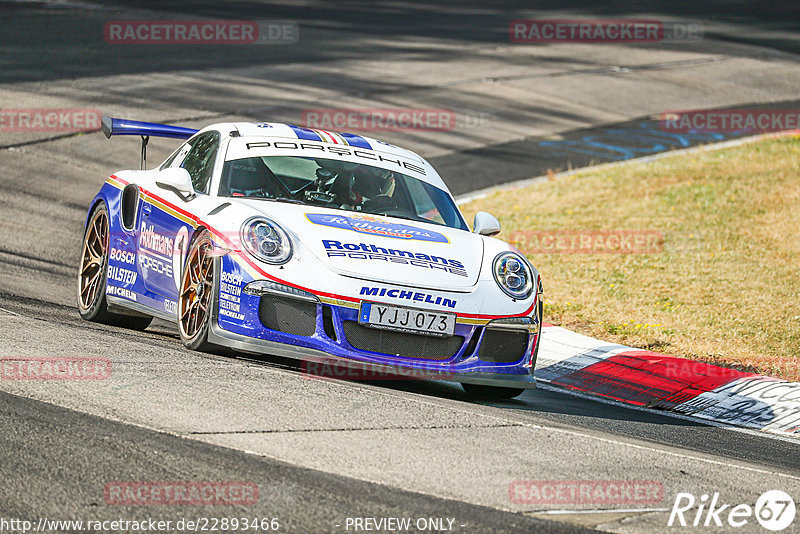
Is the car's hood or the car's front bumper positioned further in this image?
the car's hood

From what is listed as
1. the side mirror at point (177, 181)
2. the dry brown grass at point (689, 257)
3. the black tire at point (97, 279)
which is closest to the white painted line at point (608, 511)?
the side mirror at point (177, 181)

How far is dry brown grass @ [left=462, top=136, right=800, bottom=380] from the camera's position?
977 cm

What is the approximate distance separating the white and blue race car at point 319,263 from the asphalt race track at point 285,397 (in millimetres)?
222

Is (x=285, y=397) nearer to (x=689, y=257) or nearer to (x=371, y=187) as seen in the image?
(x=371, y=187)

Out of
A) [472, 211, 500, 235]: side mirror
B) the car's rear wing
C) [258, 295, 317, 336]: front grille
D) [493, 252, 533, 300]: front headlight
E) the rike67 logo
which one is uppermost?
the car's rear wing

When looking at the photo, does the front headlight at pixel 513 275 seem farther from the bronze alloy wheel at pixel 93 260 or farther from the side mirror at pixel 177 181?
the bronze alloy wheel at pixel 93 260

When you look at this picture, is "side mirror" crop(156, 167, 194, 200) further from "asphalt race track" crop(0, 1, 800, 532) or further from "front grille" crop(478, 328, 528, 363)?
"front grille" crop(478, 328, 528, 363)

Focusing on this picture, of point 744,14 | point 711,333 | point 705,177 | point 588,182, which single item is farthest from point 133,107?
point 744,14

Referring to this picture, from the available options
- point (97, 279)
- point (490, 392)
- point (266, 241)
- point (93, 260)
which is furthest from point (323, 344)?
point (93, 260)

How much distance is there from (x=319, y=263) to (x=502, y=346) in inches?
46.3

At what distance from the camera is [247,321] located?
20.9ft

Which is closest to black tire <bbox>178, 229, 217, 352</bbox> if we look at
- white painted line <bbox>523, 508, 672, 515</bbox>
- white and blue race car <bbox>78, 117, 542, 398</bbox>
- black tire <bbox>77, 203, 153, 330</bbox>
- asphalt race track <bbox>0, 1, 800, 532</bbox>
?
white and blue race car <bbox>78, 117, 542, 398</bbox>

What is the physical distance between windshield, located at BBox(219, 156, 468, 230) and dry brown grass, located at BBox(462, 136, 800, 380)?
2.69 metres

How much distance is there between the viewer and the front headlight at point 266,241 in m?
6.45
